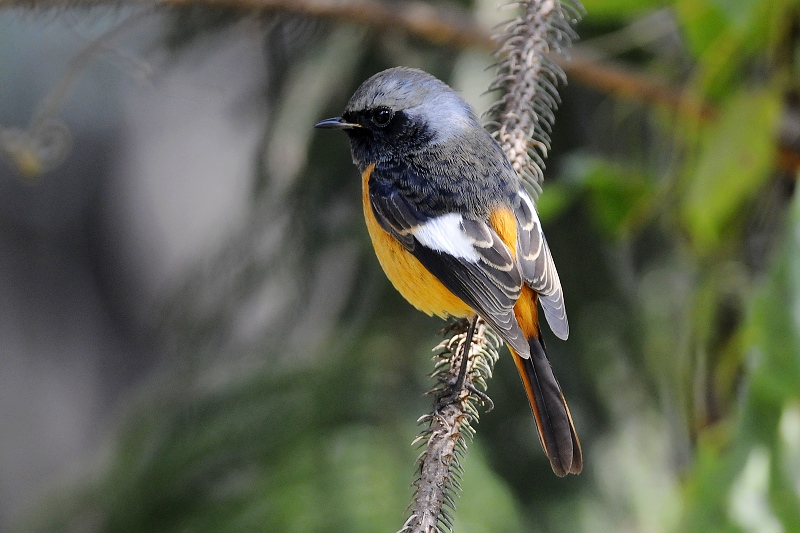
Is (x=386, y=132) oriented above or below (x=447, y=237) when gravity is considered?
above

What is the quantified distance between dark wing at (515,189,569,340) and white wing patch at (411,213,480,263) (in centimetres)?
15

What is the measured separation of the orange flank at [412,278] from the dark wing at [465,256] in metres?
0.03

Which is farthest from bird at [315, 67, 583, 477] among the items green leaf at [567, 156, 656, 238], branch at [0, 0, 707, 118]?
green leaf at [567, 156, 656, 238]

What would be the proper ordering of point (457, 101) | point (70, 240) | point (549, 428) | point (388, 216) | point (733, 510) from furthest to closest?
point (70, 240) → point (457, 101) → point (388, 216) → point (733, 510) → point (549, 428)

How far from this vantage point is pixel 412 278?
270 centimetres

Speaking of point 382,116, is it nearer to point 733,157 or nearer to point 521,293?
point 521,293

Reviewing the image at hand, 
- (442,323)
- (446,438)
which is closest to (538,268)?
(446,438)

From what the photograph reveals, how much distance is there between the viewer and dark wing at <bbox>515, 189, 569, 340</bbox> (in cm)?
244

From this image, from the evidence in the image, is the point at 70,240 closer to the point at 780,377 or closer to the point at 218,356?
the point at 218,356

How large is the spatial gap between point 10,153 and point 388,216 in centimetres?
119

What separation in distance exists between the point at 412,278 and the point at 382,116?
1.85 feet

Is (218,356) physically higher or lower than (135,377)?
lower

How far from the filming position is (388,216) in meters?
2.69

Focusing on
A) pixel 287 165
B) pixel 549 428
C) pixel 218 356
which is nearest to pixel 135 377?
pixel 218 356
